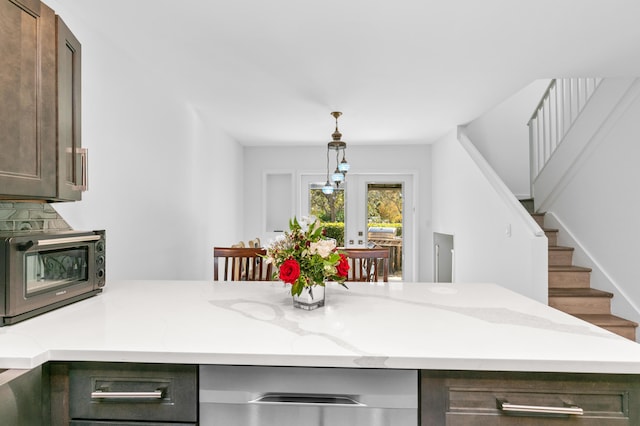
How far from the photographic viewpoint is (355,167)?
6023 millimetres

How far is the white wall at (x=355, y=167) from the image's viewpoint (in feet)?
19.5

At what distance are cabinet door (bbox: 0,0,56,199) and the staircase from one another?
3781mm

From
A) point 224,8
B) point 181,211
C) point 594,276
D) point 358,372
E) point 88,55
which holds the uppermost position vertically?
point 224,8

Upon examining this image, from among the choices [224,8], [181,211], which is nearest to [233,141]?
[181,211]

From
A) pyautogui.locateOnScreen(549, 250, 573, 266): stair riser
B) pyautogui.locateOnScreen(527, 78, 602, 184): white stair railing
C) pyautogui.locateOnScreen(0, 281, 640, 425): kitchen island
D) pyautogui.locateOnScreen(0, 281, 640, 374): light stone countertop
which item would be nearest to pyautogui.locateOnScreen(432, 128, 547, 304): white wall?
pyautogui.locateOnScreen(549, 250, 573, 266): stair riser

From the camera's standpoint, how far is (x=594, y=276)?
11.9 feet

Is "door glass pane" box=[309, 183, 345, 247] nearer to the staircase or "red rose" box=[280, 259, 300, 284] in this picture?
the staircase

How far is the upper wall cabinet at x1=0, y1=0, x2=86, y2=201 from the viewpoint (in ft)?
3.66

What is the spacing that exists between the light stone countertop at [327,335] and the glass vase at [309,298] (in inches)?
1.1

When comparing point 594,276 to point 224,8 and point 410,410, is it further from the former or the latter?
point 224,8

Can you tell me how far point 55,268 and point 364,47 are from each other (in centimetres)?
218

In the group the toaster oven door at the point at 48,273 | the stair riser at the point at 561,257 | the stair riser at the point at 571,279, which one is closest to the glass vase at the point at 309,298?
the toaster oven door at the point at 48,273

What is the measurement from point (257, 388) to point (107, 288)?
113 cm

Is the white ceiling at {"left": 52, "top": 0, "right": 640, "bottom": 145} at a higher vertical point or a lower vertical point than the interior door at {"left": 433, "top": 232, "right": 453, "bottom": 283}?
Result: higher
